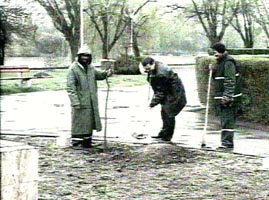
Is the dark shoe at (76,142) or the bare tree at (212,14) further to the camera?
the bare tree at (212,14)

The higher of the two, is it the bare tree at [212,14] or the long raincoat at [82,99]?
the bare tree at [212,14]

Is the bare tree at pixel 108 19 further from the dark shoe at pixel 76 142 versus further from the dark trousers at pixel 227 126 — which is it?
the dark trousers at pixel 227 126

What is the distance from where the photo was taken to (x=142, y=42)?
42500mm

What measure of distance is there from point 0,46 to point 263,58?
12.3m

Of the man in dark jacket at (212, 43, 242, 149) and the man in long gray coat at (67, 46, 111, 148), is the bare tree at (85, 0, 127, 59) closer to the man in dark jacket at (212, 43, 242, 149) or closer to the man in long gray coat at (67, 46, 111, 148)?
the man in long gray coat at (67, 46, 111, 148)

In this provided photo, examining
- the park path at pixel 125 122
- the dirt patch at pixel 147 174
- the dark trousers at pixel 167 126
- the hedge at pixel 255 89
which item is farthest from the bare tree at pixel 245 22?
the dirt patch at pixel 147 174

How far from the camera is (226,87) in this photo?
9898 mm

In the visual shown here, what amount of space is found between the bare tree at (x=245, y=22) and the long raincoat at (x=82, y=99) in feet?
61.5

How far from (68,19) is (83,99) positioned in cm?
2621

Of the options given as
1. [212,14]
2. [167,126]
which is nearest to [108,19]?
[212,14]

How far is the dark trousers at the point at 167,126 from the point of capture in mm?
10695

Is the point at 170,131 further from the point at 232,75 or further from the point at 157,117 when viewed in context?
the point at 157,117

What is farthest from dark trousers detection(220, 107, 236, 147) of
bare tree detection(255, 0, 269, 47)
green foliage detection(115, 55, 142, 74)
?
green foliage detection(115, 55, 142, 74)

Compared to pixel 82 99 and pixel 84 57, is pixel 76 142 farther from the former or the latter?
pixel 84 57
